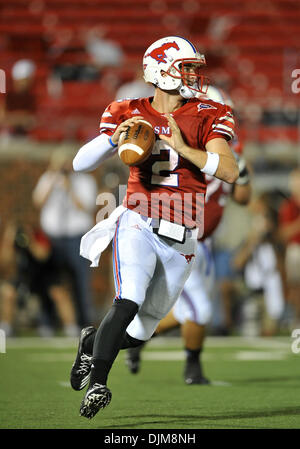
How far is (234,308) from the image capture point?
874 cm

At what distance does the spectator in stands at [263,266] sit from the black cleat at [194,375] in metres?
3.41

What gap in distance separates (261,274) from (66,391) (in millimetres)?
4129

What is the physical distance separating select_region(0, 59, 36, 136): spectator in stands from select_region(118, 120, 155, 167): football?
6074 millimetres

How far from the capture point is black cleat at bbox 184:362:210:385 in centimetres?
508

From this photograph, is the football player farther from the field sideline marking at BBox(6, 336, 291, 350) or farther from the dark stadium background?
the dark stadium background

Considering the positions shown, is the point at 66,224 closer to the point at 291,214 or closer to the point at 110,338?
the point at 291,214

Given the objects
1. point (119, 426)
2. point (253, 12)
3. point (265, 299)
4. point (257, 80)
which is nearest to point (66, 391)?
point (119, 426)

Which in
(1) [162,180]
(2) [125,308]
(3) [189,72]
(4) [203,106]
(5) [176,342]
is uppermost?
(3) [189,72]

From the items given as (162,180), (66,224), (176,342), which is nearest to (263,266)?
(176,342)

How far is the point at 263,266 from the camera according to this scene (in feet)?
28.1

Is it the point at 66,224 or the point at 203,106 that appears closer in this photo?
the point at 203,106

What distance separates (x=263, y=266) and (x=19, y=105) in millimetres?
3252

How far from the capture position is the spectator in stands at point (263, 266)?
27.9 feet

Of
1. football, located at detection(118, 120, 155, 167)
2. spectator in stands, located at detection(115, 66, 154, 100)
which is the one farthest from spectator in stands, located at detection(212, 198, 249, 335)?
football, located at detection(118, 120, 155, 167)
